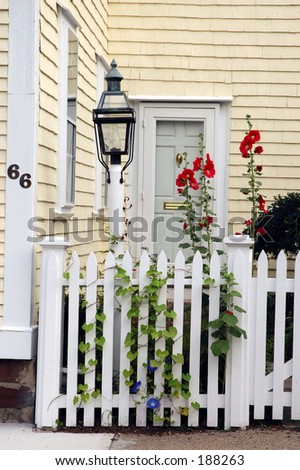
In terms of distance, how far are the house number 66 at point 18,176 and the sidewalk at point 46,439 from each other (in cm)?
163

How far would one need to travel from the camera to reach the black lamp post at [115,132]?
21.6 feet

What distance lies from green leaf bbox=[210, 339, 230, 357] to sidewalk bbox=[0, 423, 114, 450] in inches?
34.1

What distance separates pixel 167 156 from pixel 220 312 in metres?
5.01

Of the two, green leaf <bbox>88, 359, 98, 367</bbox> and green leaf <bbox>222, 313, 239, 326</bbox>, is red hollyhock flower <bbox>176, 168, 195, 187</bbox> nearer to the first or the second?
green leaf <bbox>222, 313, 239, 326</bbox>

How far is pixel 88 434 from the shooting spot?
18.4 ft

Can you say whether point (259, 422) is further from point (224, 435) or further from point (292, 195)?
point (292, 195)

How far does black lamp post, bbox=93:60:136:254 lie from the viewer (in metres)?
6.58

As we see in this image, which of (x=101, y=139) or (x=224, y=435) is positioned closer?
(x=224, y=435)

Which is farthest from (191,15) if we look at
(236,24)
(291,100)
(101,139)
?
(101,139)

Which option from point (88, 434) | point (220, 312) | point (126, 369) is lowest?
point (88, 434)

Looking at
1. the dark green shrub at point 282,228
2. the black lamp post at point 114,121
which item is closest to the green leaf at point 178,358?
the black lamp post at point 114,121

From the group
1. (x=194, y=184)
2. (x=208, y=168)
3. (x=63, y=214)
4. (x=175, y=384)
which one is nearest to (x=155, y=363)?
Answer: (x=175, y=384)
